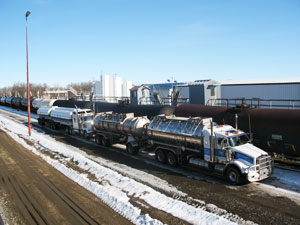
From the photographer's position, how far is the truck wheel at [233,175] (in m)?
13.4

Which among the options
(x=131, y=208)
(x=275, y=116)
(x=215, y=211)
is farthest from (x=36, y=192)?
(x=275, y=116)

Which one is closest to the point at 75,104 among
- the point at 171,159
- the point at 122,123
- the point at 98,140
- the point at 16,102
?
the point at 98,140

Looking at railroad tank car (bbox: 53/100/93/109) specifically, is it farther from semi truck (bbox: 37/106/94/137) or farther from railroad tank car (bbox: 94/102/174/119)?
railroad tank car (bbox: 94/102/174/119)

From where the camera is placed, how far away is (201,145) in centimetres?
1555

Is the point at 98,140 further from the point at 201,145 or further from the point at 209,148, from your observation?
the point at 209,148

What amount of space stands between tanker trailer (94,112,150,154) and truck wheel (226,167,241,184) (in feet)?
26.1

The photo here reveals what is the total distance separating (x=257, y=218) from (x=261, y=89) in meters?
27.0

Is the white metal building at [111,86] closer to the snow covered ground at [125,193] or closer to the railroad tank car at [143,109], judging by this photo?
the railroad tank car at [143,109]

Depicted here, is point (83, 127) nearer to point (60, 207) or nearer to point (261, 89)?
point (60, 207)

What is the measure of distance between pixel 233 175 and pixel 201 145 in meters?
2.63

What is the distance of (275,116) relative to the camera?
52.7ft

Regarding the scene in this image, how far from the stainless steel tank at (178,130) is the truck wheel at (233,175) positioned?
7.96 ft

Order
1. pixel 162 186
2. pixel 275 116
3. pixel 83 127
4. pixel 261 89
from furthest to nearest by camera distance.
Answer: pixel 261 89
pixel 83 127
pixel 275 116
pixel 162 186

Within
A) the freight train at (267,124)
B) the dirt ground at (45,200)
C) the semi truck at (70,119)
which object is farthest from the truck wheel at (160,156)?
the semi truck at (70,119)
